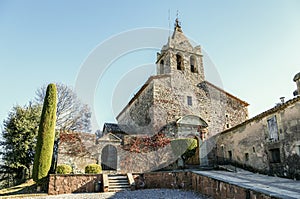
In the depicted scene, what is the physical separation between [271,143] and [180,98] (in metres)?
7.71

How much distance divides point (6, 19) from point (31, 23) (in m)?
0.88

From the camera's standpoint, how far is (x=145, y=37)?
1468 cm

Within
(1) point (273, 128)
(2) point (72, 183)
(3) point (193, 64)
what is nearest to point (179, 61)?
(3) point (193, 64)

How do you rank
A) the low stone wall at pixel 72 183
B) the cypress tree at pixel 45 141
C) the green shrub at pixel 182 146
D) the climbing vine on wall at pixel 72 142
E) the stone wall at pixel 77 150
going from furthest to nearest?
the green shrub at pixel 182 146, the climbing vine on wall at pixel 72 142, the stone wall at pixel 77 150, the cypress tree at pixel 45 141, the low stone wall at pixel 72 183

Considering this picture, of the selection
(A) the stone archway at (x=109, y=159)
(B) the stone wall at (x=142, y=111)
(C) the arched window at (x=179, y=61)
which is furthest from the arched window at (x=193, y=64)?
(A) the stone archway at (x=109, y=159)

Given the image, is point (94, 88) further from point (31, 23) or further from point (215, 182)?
point (215, 182)

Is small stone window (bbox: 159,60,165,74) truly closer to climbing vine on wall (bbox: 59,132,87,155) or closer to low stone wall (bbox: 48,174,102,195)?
climbing vine on wall (bbox: 59,132,87,155)

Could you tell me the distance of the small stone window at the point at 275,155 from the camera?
10359 mm

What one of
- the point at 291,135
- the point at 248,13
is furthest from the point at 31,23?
the point at 291,135

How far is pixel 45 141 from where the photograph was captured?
1050cm

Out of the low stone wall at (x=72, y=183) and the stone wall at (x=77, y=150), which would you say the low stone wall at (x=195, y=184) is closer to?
the low stone wall at (x=72, y=183)

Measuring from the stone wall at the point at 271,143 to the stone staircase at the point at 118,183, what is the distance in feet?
24.1

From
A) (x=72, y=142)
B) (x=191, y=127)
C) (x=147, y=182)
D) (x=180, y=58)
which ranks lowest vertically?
(x=147, y=182)

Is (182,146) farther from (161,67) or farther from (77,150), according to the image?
(161,67)
